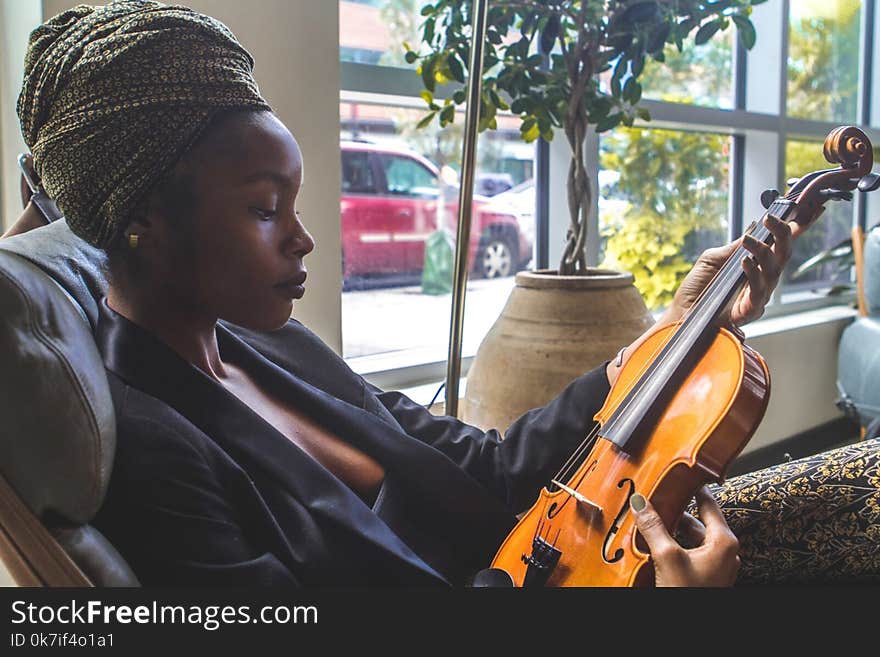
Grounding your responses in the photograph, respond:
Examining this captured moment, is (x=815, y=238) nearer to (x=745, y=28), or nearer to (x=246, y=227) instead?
(x=745, y=28)

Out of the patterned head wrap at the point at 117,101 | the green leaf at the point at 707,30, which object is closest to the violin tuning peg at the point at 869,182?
the patterned head wrap at the point at 117,101

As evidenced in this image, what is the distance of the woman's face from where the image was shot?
2.78 ft

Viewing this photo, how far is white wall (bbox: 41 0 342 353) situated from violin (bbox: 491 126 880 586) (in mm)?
891

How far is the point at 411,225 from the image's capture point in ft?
7.86

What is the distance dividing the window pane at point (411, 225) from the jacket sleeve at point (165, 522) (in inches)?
59.5

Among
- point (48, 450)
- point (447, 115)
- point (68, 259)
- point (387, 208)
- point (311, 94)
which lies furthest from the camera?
point (387, 208)

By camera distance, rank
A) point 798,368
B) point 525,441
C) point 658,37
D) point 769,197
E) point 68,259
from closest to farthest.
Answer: point 68,259
point 769,197
point 525,441
point 658,37
point 798,368

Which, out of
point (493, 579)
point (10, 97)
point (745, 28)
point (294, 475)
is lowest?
point (493, 579)

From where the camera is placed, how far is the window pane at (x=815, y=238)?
3690mm

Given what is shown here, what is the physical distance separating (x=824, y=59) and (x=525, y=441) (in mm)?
3401

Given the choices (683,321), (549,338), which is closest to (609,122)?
(549,338)

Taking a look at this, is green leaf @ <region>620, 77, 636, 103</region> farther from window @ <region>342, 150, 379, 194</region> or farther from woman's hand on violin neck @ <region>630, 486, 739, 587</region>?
woman's hand on violin neck @ <region>630, 486, 739, 587</region>

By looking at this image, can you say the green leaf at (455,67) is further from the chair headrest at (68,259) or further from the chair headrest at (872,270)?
the chair headrest at (872,270)

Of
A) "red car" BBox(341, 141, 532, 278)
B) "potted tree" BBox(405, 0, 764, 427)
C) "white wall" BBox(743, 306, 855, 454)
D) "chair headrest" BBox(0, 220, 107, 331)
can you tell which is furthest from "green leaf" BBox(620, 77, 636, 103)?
"white wall" BBox(743, 306, 855, 454)
